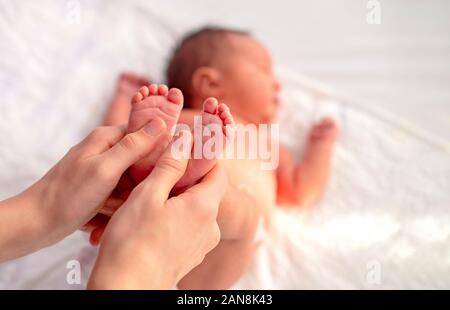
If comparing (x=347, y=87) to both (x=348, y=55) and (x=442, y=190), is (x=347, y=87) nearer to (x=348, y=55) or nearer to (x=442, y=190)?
(x=348, y=55)

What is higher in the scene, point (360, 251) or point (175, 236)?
point (175, 236)

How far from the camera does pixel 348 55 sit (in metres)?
1.58

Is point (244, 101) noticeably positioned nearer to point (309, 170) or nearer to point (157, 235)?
point (309, 170)

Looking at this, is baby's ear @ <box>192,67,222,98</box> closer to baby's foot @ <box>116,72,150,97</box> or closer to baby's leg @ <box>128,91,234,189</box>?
baby's foot @ <box>116,72,150,97</box>

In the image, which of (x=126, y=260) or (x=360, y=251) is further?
(x=360, y=251)

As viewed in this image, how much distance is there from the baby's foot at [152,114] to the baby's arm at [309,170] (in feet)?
1.70

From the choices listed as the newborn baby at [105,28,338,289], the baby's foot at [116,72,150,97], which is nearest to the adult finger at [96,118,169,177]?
the newborn baby at [105,28,338,289]

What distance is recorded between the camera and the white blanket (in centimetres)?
123

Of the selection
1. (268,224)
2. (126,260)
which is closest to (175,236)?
(126,260)

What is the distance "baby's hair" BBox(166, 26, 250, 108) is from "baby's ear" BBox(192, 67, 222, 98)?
0.02m

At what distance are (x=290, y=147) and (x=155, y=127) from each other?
0.64 m

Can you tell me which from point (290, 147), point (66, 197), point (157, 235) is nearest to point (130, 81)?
point (290, 147)
